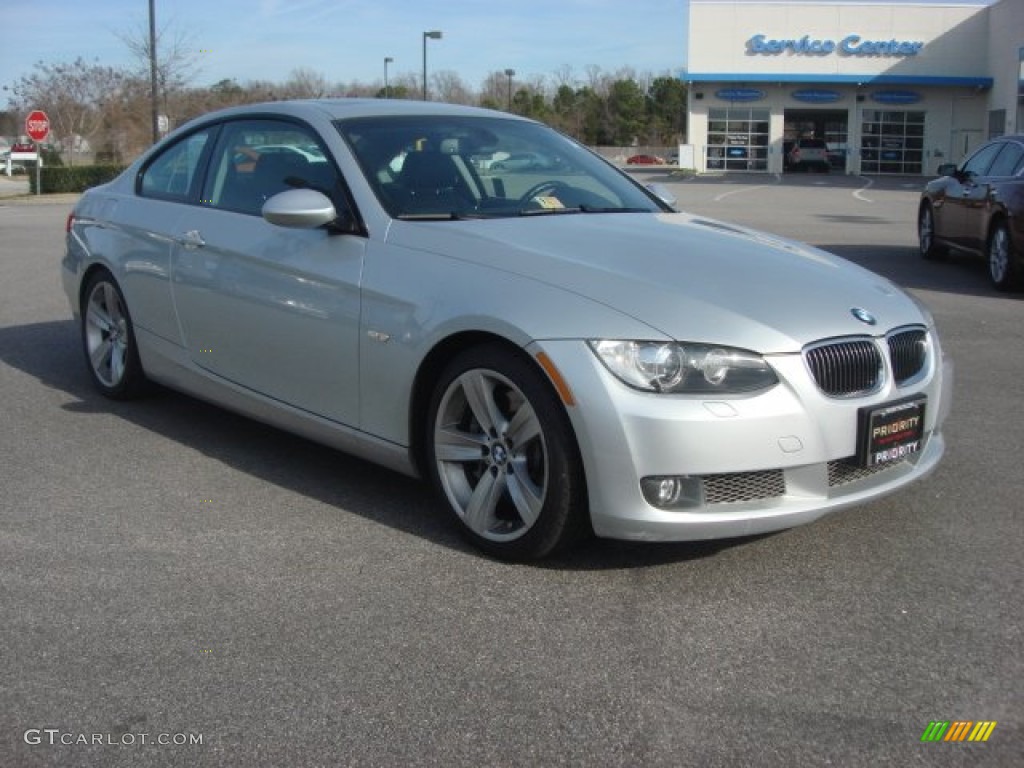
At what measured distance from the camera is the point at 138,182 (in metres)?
6.23

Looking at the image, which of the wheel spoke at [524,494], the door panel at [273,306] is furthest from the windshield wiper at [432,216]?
the wheel spoke at [524,494]

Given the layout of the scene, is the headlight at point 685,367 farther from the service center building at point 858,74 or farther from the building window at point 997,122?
the service center building at point 858,74

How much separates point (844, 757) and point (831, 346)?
1.47 meters

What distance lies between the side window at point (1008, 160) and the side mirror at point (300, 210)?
9051 mm

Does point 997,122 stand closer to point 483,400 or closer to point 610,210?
point 610,210

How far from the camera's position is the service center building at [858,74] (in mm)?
52312

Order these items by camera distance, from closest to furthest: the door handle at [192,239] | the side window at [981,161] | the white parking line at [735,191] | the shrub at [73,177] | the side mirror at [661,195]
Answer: the door handle at [192,239]
the side mirror at [661,195]
the side window at [981,161]
the white parking line at [735,191]
the shrub at [73,177]

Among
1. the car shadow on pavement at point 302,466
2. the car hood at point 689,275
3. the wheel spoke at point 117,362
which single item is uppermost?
the car hood at point 689,275

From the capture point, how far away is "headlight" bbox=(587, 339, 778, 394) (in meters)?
3.64

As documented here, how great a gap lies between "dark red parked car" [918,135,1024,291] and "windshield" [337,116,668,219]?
6.72m

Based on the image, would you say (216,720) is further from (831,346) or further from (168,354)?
(168,354)

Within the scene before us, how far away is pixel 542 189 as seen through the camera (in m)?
5.13

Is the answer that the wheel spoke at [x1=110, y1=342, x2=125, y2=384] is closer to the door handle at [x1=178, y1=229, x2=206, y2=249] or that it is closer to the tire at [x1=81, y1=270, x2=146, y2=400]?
the tire at [x1=81, y1=270, x2=146, y2=400]

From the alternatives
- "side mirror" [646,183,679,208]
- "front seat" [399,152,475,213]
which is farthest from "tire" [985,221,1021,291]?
"front seat" [399,152,475,213]
